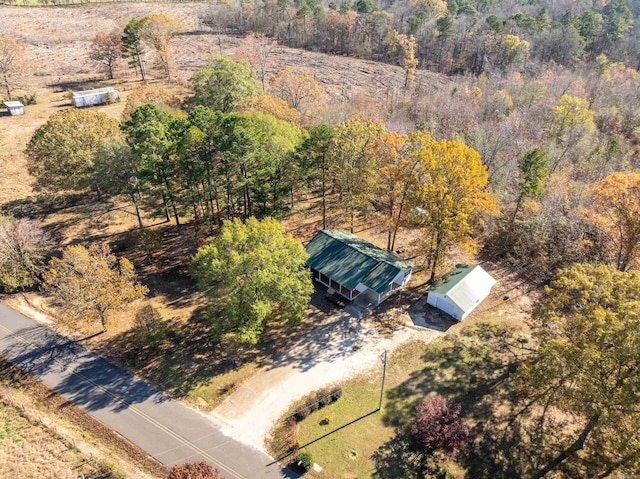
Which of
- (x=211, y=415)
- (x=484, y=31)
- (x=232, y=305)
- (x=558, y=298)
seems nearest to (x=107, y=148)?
(x=232, y=305)

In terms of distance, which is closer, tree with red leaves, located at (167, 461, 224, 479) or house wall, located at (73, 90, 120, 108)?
tree with red leaves, located at (167, 461, 224, 479)

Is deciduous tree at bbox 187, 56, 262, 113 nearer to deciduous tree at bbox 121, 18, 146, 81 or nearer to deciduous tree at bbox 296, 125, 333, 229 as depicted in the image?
deciduous tree at bbox 296, 125, 333, 229

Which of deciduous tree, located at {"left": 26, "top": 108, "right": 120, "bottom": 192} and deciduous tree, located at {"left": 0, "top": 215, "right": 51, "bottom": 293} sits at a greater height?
deciduous tree, located at {"left": 26, "top": 108, "right": 120, "bottom": 192}

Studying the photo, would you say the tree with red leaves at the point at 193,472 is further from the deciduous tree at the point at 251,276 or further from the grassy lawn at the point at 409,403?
the deciduous tree at the point at 251,276

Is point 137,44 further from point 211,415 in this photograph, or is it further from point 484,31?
point 484,31

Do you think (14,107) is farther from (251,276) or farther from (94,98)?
(251,276)

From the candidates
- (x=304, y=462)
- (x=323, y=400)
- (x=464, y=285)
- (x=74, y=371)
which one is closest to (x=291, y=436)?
(x=304, y=462)

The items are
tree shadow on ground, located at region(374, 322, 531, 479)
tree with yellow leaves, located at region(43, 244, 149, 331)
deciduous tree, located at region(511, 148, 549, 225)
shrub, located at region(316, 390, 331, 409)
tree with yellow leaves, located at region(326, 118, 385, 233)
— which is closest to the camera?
tree shadow on ground, located at region(374, 322, 531, 479)

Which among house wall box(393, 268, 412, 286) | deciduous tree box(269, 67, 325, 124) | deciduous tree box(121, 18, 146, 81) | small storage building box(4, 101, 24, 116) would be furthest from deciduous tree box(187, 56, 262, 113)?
small storage building box(4, 101, 24, 116)
